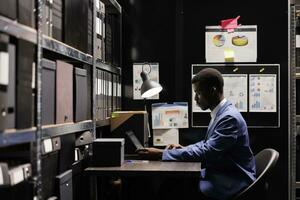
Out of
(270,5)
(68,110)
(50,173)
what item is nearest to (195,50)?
(270,5)

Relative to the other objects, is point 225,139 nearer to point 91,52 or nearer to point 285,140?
point 91,52

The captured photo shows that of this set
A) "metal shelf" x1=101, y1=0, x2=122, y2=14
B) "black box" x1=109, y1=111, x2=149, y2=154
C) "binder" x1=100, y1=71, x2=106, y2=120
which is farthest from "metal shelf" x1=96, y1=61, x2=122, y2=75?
"metal shelf" x1=101, y1=0, x2=122, y2=14

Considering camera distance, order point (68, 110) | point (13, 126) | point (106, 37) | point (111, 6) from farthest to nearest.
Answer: point (111, 6), point (106, 37), point (68, 110), point (13, 126)

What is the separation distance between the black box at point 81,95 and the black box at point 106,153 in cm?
20

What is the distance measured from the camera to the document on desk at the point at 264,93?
13.9ft

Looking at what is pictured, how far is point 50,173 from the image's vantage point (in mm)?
2275

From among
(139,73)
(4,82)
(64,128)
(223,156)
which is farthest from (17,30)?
(139,73)

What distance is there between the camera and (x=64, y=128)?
2.40 meters

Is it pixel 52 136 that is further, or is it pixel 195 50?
pixel 195 50

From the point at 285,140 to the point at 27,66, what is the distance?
295 cm

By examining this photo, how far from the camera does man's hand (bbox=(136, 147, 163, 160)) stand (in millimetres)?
3271

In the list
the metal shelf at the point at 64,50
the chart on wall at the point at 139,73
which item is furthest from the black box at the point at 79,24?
the chart on wall at the point at 139,73

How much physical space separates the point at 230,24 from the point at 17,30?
281 centimetres

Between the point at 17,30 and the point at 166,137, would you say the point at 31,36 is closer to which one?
the point at 17,30
